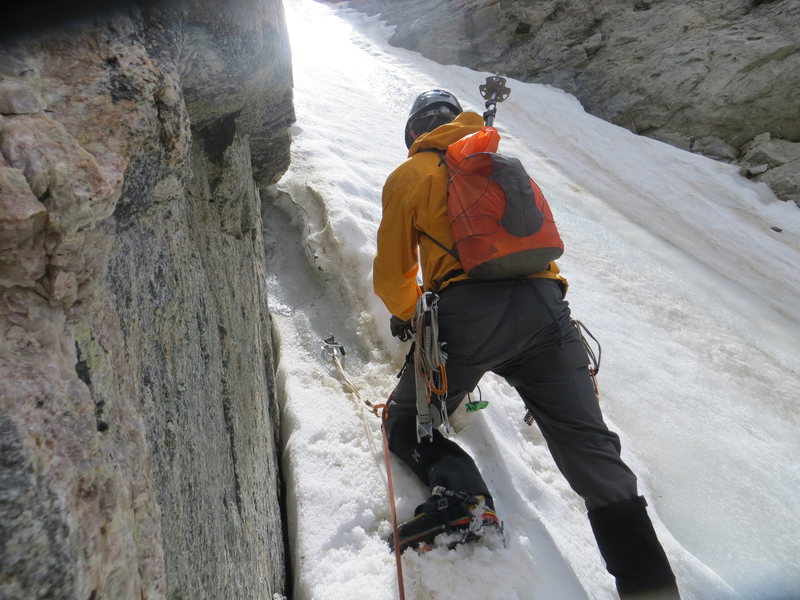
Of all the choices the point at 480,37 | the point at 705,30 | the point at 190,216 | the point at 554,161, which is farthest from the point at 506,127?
the point at 190,216

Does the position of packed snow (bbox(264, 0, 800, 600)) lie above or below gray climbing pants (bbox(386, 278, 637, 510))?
below

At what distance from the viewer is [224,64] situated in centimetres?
196

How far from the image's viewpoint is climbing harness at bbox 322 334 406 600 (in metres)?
2.31

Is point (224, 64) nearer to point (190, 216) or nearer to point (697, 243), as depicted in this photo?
point (190, 216)

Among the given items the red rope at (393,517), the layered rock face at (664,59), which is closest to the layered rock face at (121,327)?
the red rope at (393,517)

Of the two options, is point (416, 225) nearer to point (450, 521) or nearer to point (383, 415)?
point (383, 415)

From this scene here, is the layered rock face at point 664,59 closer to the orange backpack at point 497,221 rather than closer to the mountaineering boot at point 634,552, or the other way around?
the orange backpack at point 497,221

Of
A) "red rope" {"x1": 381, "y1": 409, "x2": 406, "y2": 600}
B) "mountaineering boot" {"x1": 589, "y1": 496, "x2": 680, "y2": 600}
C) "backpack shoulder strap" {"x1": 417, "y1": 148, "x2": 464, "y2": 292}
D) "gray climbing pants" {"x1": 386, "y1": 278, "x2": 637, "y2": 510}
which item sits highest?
"backpack shoulder strap" {"x1": 417, "y1": 148, "x2": 464, "y2": 292}

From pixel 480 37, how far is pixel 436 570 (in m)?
16.1

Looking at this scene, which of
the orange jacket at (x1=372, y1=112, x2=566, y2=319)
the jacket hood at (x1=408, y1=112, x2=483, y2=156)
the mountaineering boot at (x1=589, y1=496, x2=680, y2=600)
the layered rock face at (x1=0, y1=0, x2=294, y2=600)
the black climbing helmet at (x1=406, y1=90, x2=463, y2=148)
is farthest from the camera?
the black climbing helmet at (x1=406, y1=90, x2=463, y2=148)

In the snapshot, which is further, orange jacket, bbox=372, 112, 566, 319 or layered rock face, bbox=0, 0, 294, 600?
orange jacket, bbox=372, 112, 566, 319

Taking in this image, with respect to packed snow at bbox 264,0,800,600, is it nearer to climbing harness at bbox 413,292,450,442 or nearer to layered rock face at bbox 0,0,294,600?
climbing harness at bbox 413,292,450,442

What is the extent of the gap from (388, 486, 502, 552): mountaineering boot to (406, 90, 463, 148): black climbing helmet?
2.08 meters

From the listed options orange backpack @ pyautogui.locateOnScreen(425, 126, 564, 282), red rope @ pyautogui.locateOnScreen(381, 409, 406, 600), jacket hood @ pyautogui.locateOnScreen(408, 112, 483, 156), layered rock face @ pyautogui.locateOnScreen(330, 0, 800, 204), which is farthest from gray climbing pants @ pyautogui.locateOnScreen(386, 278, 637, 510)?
layered rock face @ pyautogui.locateOnScreen(330, 0, 800, 204)
